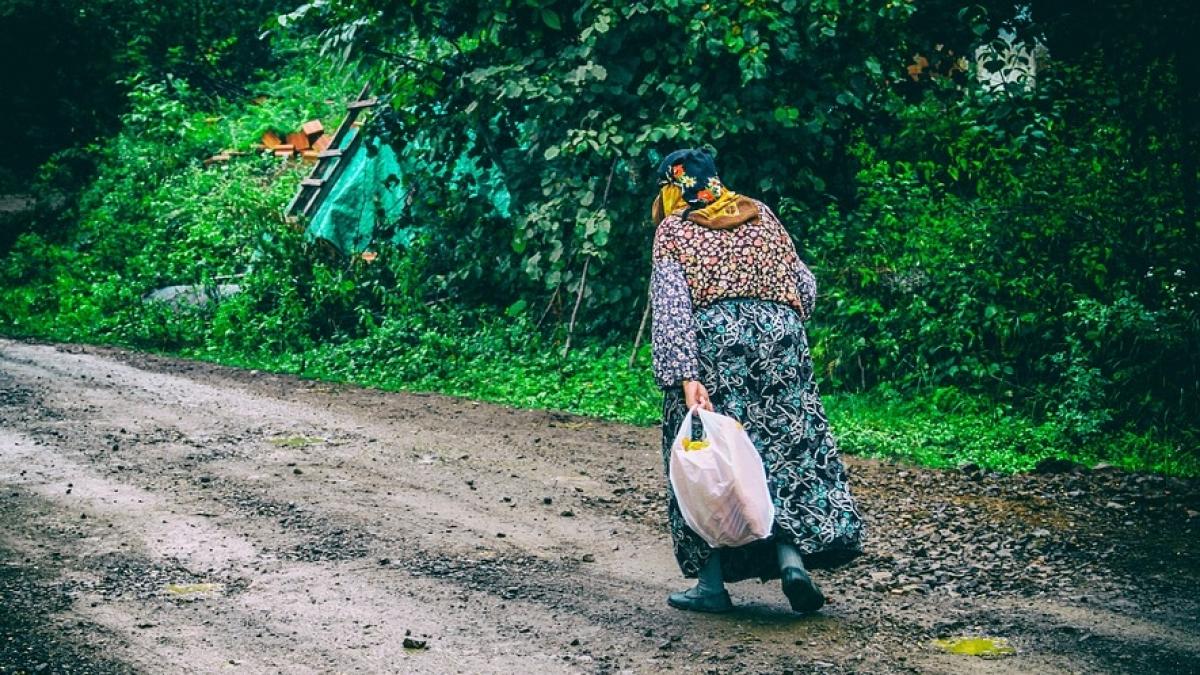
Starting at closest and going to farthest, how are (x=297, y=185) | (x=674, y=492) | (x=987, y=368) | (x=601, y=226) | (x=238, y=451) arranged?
1. (x=674, y=492)
2. (x=238, y=451)
3. (x=987, y=368)
4. (x=601, y=226)
5. (x=297, y=185)

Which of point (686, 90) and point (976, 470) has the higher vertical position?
point (686, 90)

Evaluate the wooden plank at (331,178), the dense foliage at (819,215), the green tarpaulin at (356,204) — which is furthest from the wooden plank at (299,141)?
the dense foliage at (819,215)

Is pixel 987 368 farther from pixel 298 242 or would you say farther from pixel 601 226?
pixel 298 242

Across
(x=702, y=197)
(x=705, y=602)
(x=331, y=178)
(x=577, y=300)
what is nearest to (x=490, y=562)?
(x=705, y=602)

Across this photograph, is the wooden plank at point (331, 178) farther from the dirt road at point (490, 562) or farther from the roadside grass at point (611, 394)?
the dirt road at point (490, 562)

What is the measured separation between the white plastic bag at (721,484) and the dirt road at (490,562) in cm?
39

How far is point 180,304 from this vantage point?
46.0ft

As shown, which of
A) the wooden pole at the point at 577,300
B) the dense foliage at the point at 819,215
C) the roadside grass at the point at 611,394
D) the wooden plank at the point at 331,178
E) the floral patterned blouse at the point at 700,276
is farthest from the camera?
the wooden plank at the point at 331,178

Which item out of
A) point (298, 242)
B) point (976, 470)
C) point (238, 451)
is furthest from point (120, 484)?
point (298, 242)

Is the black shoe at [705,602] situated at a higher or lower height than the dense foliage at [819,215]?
lower

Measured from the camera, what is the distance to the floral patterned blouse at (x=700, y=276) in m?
4.91

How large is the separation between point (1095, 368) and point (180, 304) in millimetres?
9631

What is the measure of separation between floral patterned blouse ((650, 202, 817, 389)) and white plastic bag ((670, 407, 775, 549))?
28cm

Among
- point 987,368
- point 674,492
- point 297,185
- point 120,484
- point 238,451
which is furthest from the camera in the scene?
point 297,185
